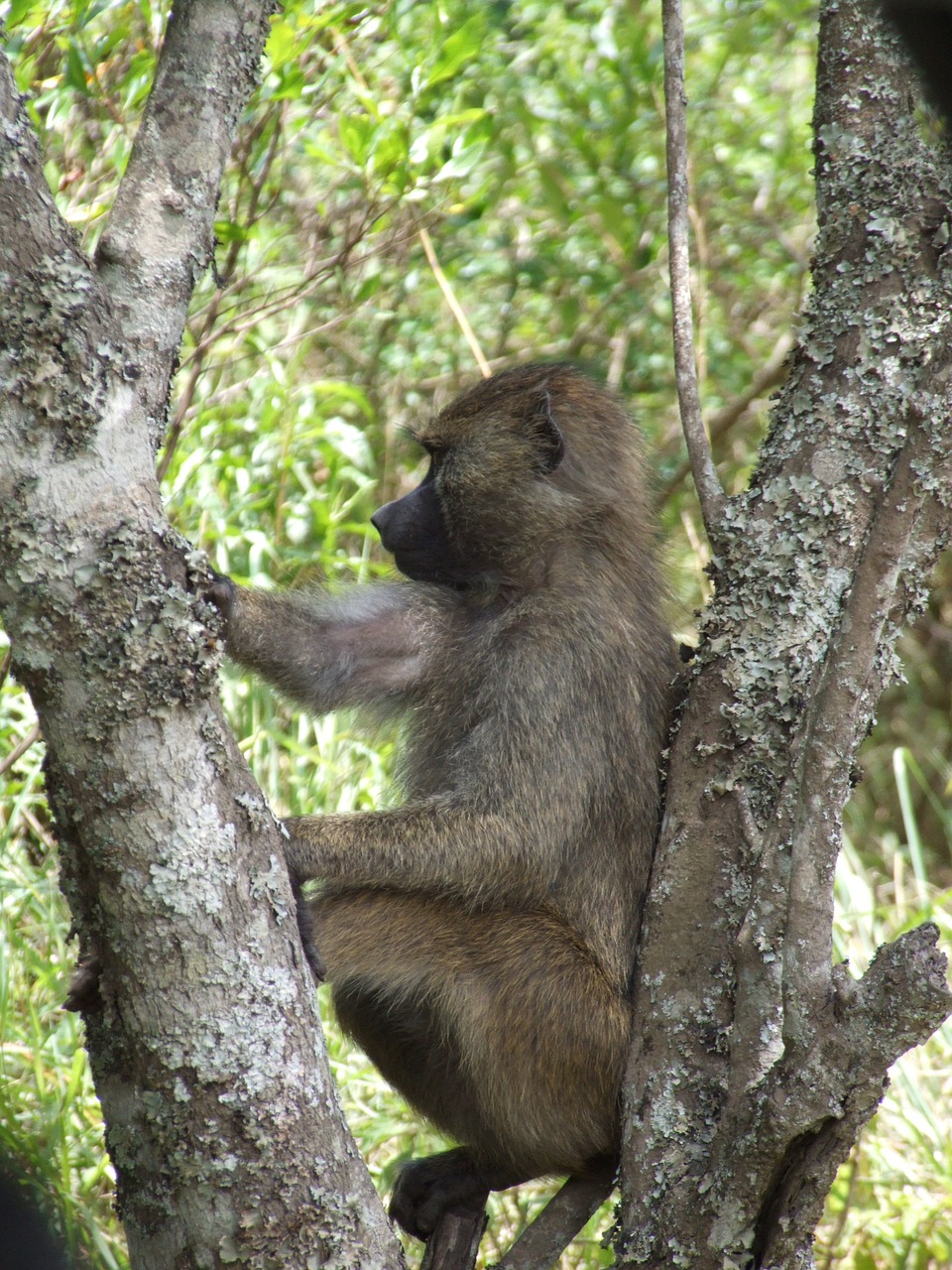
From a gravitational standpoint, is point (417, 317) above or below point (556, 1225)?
above

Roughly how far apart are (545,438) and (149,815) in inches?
58.1

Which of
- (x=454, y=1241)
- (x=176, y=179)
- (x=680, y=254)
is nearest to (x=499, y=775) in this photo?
(x=454, y=1241)

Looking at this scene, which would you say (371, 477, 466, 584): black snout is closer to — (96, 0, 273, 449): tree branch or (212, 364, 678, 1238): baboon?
(212, 364, 678, 1238): baboon

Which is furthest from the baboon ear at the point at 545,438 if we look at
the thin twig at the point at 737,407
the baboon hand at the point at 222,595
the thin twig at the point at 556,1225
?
the thin twig at the point at 737,407

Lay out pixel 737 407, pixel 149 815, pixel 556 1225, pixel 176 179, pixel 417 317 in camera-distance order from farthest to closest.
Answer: pixel 417 317 < pixel 737 407 < pixel 556 1225 < pixel 176 179 < pixel 149 815

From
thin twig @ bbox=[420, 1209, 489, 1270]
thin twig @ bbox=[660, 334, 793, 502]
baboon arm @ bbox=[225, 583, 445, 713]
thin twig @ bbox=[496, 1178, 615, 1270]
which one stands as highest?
thin twig @ bbox=[660, 334, 793, 502]

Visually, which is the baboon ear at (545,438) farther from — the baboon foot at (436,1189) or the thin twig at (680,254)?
the baboon foot at (436,1189)

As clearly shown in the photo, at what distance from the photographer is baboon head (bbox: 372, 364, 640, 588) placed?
2768 millimetres

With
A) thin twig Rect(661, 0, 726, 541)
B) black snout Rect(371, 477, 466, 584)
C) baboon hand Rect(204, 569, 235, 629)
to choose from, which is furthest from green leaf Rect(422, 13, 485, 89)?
baboon hand Rect(204, 569, 235, 629)

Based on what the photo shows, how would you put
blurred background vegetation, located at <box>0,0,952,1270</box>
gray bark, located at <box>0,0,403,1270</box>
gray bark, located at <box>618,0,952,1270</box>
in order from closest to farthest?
gray bark, located at <box>0,0,403,1270</box>
gray bark, located at <box>618,0,952,1270</box>
blurred background vegetation, located at <box>0,0,952,1270</box>

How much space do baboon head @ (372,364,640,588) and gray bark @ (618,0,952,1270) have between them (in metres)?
0.57

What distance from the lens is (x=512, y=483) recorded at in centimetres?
279

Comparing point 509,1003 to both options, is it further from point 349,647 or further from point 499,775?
point 349,647

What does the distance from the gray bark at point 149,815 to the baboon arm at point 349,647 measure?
37.1 inches
